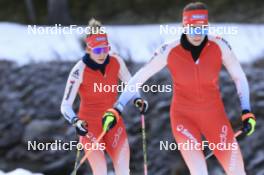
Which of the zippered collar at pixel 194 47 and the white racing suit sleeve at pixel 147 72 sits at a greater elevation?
the zippered collar at pixel 194 47

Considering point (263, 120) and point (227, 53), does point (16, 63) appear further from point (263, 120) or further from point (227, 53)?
point (227, 53)

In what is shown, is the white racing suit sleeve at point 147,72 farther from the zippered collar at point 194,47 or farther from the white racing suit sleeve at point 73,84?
the white racing suit sleeve at point 73,84

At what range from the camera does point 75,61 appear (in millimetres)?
12383

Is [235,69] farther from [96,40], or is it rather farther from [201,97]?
[96,40]

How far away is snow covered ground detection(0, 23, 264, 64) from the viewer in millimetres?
11367

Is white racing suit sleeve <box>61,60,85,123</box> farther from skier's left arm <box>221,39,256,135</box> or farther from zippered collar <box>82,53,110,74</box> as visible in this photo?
skier's left arm <box>221,39,256,135</box>

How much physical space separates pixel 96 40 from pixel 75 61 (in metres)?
6.69

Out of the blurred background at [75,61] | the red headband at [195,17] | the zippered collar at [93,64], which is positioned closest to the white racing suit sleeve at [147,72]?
the red headband at [195,17]

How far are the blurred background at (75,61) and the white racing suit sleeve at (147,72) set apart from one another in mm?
3760

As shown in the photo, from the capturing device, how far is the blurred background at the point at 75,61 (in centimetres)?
982

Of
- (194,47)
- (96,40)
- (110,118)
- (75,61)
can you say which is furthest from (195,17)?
(75,61)

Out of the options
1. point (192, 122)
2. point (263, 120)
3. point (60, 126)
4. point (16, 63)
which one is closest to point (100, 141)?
point (192, 122)

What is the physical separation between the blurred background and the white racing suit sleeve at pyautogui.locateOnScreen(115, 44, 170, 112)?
12.3ft

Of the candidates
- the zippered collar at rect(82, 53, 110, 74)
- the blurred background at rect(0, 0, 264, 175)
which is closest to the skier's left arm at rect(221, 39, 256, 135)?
the zippered collar at rect(82, 53, 110, 74)
